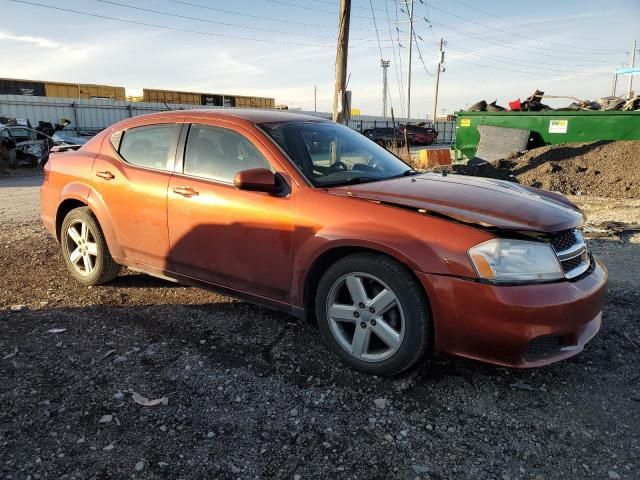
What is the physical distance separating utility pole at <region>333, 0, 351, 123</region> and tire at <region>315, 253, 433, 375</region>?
984cm

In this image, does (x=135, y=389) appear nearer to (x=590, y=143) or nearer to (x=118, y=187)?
(x=118, y=187)

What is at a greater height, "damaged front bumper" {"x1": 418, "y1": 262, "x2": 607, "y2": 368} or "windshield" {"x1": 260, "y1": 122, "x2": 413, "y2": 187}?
"windshield" {"x1": 260, "y1": 122, "x2": 413, "y2": 187}

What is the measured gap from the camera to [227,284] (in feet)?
12.3

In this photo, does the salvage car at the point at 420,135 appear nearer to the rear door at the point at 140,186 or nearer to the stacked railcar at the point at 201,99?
the stacked railcar at the point at 201,99

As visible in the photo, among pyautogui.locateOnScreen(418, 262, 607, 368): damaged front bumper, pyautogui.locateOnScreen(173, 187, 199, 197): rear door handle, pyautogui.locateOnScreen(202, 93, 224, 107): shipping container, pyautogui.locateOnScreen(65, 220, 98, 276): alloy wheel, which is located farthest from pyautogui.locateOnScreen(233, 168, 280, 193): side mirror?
pyautogui.locateOnScreen(202, 93, 224, 107): shipping container

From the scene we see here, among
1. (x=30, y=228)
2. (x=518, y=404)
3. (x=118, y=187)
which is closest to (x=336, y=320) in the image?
(x=518, y=404)

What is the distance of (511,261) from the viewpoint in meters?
2.73

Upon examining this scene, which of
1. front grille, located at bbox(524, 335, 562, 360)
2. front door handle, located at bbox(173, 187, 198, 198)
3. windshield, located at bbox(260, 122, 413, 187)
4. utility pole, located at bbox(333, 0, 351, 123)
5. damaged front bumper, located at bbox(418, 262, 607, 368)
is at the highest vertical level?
utility pole, located at bbox(333, 0, 351, 123)

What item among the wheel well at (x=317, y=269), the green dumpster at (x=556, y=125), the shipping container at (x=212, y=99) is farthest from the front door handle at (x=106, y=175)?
the shipping container at (x=212, y=99)

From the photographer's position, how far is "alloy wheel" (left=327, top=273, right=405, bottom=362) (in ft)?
9.86

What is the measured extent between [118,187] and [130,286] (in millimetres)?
1042

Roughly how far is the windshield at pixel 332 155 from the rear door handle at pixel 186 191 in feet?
2.32

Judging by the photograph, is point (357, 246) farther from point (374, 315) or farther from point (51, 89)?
point (51, 89)

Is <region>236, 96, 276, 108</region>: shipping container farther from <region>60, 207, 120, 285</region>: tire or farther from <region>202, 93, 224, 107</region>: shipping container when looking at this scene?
<region>60, 207, 120, 285</region>: tire
